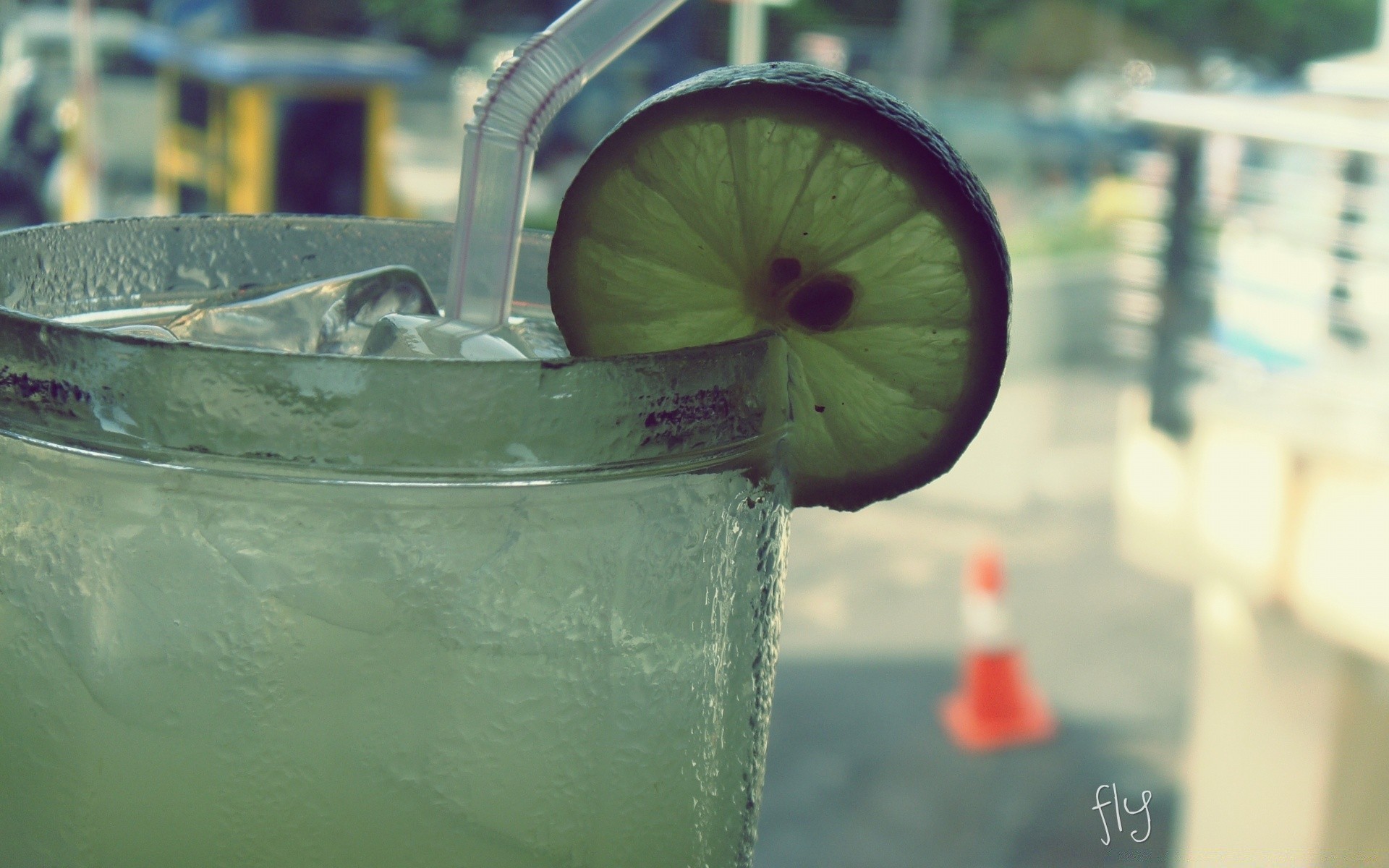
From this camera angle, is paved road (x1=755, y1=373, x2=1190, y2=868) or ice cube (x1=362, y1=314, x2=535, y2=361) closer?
ice cube (x1=362, y1=314, x2=535, y2=361)

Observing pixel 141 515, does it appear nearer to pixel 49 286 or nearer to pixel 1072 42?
pixel 49 286

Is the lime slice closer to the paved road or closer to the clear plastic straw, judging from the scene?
the clear plastic straw

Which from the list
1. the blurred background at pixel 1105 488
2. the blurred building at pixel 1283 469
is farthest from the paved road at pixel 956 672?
the blurred building at pixel 1283 469

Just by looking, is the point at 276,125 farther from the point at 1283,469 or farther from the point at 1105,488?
the point at 1283,469

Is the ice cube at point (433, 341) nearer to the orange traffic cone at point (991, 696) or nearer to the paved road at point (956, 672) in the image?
the paved road at point (956, 672)

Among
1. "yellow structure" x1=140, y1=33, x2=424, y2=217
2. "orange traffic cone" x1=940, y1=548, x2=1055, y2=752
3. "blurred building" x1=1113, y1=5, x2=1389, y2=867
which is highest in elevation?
"yellow structure" x1=140, y1=33, x2=424, y2=217

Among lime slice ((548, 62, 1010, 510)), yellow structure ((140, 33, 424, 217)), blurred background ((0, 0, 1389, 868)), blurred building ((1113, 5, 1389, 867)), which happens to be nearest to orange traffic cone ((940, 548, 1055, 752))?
blurred background ((0, 0, 1389, 868))

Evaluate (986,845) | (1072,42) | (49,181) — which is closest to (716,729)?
(986,845)

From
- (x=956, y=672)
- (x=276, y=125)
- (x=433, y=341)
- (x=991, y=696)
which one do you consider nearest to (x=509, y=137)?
(x=433, y=341)
